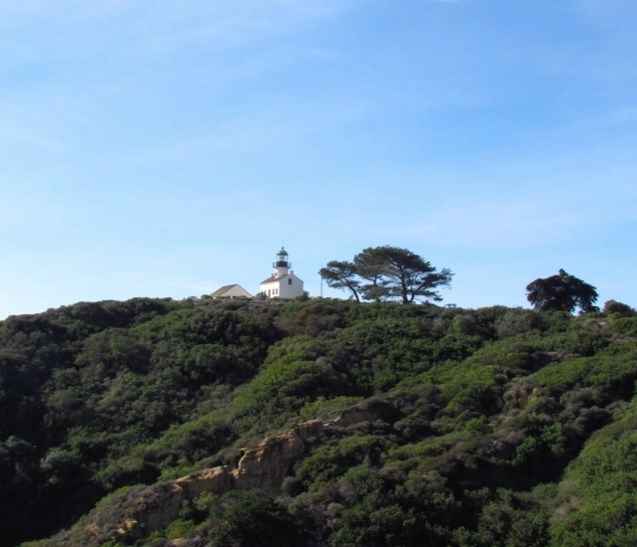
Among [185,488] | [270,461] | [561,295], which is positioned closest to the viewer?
[185,488]

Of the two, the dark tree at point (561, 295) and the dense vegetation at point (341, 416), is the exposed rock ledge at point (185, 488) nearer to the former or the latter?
the dense vegetation at point (341, 416)

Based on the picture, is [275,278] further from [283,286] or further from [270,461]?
[270,461]

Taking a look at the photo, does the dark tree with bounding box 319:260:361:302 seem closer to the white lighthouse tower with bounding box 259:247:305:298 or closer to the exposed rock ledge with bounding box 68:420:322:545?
the white lighthouse tower with bounding box 259:247:305:298

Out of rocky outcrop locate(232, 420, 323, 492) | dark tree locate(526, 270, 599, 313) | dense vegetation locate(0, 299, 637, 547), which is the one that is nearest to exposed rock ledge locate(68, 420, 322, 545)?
rocky outcrop locate(232, 420, 323, 492)

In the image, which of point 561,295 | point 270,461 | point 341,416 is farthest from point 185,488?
point 561,295

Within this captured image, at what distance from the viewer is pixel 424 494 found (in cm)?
2297

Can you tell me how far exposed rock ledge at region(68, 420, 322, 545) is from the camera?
23.1 metres

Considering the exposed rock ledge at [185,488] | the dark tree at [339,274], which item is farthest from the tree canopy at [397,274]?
the exposed rock ledge at [185,488]

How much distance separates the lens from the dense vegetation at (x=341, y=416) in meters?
22.4

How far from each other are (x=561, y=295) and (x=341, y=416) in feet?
67.8

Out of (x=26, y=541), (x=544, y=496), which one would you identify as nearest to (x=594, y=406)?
(x=544, y=496)

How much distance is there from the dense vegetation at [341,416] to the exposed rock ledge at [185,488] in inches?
14.0

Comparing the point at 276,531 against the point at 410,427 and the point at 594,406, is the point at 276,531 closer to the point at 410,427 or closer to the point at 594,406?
the point at 410,427

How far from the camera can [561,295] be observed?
44.6 meters
